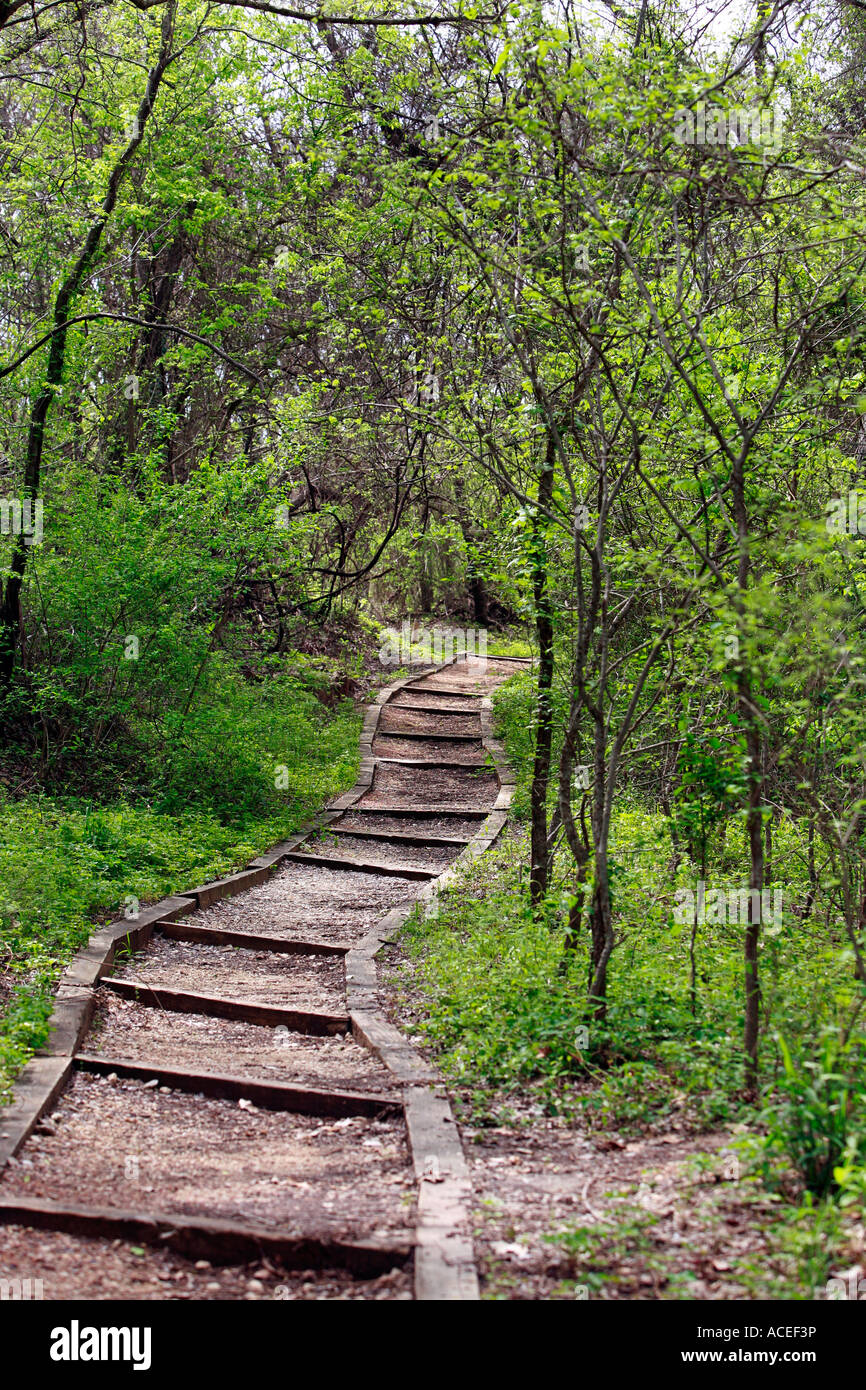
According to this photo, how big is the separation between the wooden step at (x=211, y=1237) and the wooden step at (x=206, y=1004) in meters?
2.30

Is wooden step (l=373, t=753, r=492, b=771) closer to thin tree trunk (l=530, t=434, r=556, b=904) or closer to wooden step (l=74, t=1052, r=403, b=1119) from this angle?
thin tree trunk (l=530, t=434, r=556, b=904)

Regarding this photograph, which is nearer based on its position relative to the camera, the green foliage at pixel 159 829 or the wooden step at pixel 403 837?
the green foliage at pixel 159 829

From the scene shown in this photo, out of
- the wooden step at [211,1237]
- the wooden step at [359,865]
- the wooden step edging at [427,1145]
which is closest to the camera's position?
the wooden step edging at [427,1145]

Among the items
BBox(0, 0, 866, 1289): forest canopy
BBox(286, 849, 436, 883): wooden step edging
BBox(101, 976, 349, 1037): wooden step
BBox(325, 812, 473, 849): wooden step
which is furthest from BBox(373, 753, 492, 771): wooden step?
BBox(101, 976, 349, 1037): wooden step

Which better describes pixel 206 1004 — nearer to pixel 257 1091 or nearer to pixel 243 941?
pixel 243 941

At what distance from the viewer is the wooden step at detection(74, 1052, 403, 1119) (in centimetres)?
Answer: 443

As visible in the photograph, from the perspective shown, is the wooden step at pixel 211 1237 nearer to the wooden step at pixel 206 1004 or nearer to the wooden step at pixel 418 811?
the wooden step at pixel 206 1004

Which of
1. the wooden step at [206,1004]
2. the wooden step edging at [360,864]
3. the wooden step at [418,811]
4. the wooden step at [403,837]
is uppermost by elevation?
the wooden step at [418,811]

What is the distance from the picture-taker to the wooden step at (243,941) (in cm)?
694

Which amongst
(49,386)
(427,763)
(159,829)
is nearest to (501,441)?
(159,829)

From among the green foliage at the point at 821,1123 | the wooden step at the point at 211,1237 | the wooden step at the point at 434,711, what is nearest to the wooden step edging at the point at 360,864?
the wooden step at the point at 211,1237
